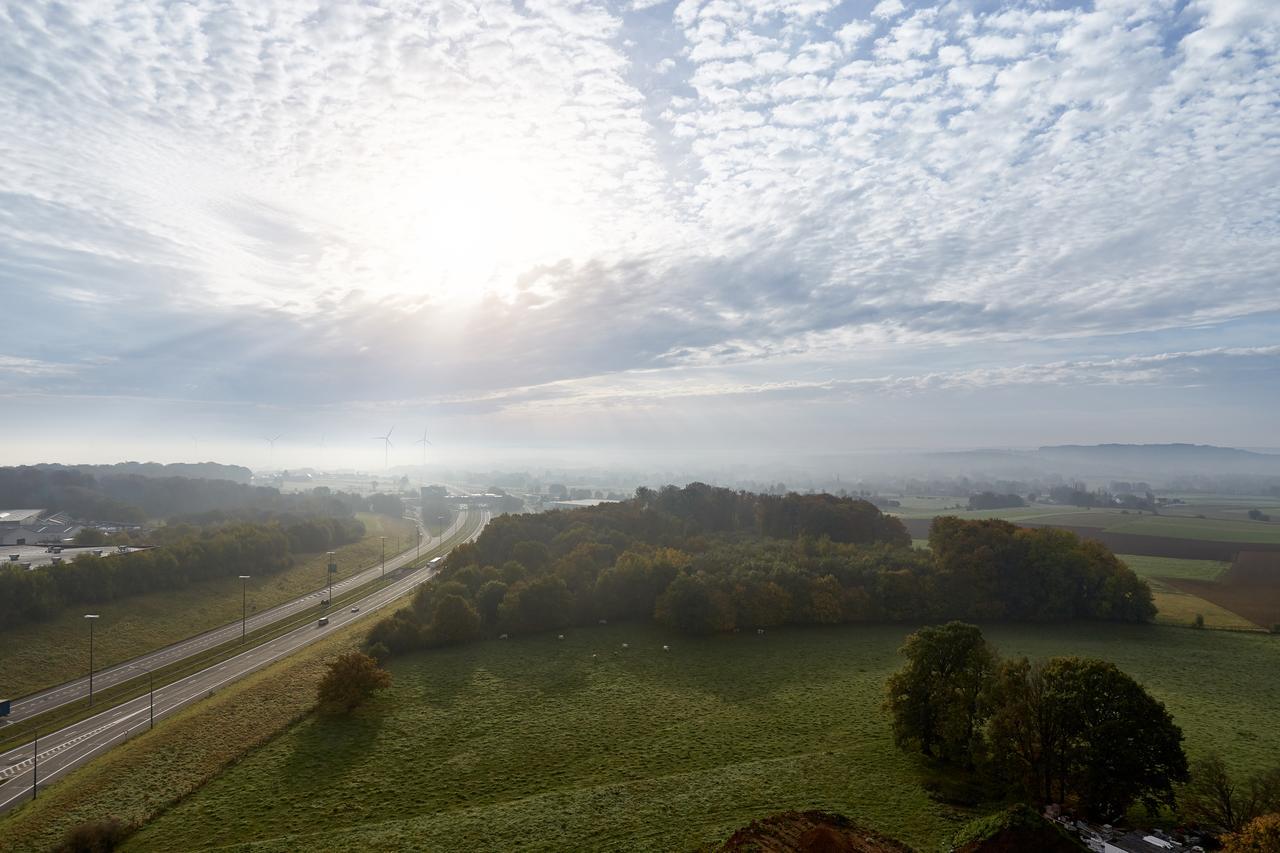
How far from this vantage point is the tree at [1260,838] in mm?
18125

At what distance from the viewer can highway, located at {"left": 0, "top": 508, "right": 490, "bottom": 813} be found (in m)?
38.4

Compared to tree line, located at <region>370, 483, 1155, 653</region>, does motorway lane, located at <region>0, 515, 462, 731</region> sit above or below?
below

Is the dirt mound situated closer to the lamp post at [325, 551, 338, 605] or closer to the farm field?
the farm field

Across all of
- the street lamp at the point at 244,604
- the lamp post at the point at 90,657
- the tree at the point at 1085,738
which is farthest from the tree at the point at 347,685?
the tree at the point at 1085,738

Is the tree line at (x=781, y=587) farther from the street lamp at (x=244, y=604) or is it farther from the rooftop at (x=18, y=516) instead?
the rooftop at (x=18, y=516)

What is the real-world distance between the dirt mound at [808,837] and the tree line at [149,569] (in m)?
78.6

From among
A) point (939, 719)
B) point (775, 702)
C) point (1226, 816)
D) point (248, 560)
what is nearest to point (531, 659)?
point (775, 702)

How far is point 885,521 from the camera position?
313ft

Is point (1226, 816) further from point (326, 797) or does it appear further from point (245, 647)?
point (245, 647)

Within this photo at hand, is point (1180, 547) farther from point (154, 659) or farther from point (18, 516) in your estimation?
point (18, 516)

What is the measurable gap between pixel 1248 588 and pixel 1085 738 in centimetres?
7156

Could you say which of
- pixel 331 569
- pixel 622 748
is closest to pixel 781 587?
pixel 622 748

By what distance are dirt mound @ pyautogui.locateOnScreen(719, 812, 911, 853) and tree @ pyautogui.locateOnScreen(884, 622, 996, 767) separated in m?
9.74

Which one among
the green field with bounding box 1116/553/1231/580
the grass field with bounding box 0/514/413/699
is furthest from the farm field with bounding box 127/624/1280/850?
the grass field with bounding box 0/514/413/699
